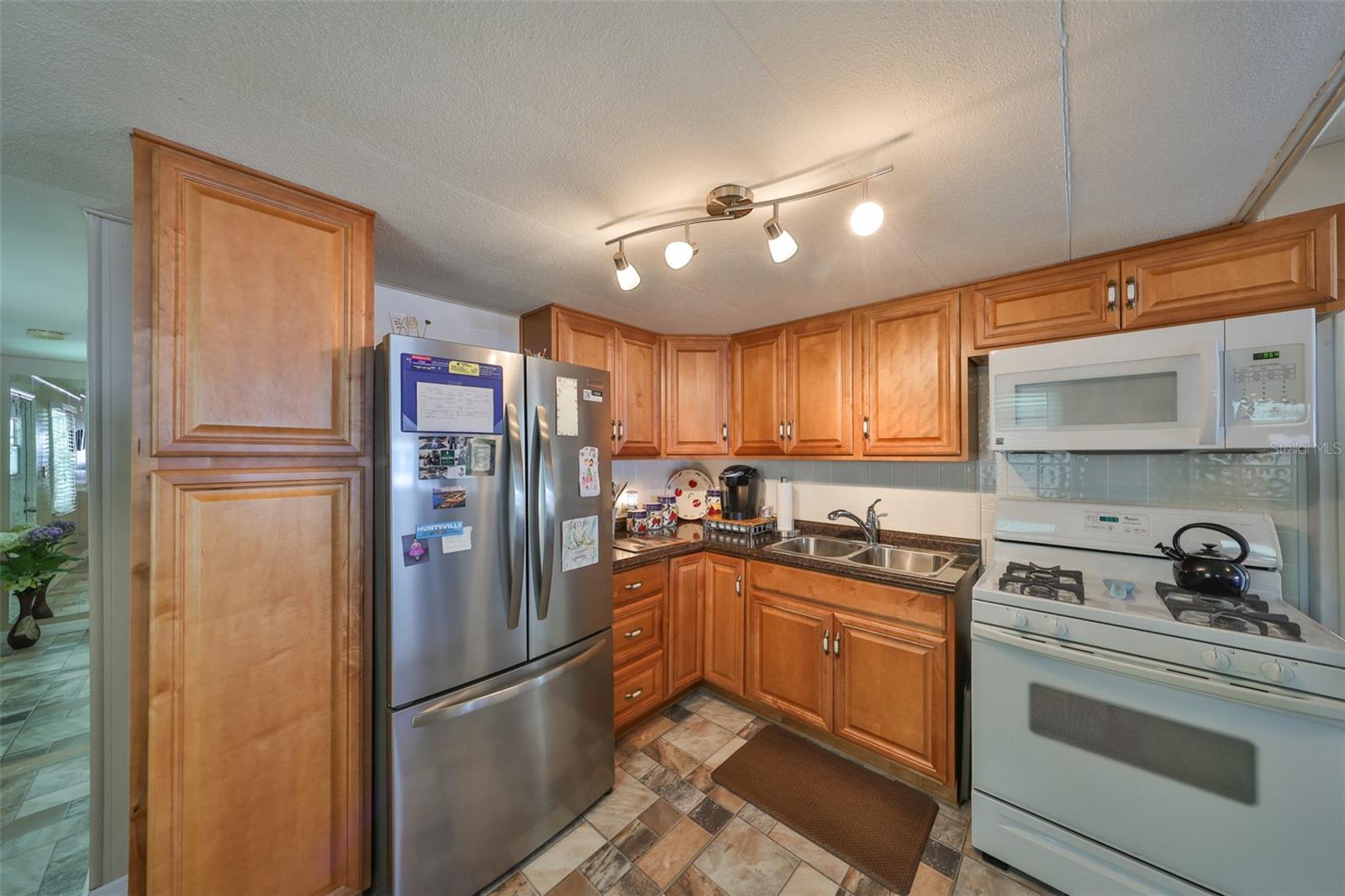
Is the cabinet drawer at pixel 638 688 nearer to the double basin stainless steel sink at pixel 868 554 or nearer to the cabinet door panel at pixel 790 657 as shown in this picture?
the cabinet door panel at pixel 790 657

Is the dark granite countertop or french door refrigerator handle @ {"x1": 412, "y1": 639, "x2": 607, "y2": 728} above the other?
the dark granite countertop

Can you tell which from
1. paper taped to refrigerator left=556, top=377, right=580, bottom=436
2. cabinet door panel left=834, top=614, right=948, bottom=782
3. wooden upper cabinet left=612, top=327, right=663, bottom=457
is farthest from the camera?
wooden upper cabinet left=612, top=327, right=663, bottom=457

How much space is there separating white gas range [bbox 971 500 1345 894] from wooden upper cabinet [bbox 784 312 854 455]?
1.05 meters

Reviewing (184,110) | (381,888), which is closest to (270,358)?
(184,110)

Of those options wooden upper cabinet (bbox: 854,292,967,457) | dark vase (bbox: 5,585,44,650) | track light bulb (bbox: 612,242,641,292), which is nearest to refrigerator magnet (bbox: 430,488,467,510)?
track light bulb (bbox: 612,242,641,292)

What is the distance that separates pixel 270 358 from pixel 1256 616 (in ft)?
9.77

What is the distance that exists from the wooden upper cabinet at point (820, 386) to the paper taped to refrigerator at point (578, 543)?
4.59 feet

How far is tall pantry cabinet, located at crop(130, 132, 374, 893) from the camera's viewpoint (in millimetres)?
1116

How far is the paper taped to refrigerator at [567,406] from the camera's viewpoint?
5.80 feet

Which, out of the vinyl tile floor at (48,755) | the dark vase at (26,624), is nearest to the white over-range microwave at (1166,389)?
the vinyl tile floor at (48,755)

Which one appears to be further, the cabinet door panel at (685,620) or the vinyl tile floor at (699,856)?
the cabinet door panel at (685,620)

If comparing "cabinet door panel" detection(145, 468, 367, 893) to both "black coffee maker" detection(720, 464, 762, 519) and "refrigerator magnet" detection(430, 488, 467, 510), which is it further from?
"black coffee maker" detection(720, 464, 762, 519)

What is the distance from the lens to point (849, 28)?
0.85 m

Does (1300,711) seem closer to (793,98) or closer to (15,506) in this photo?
Answer: (793,98)
